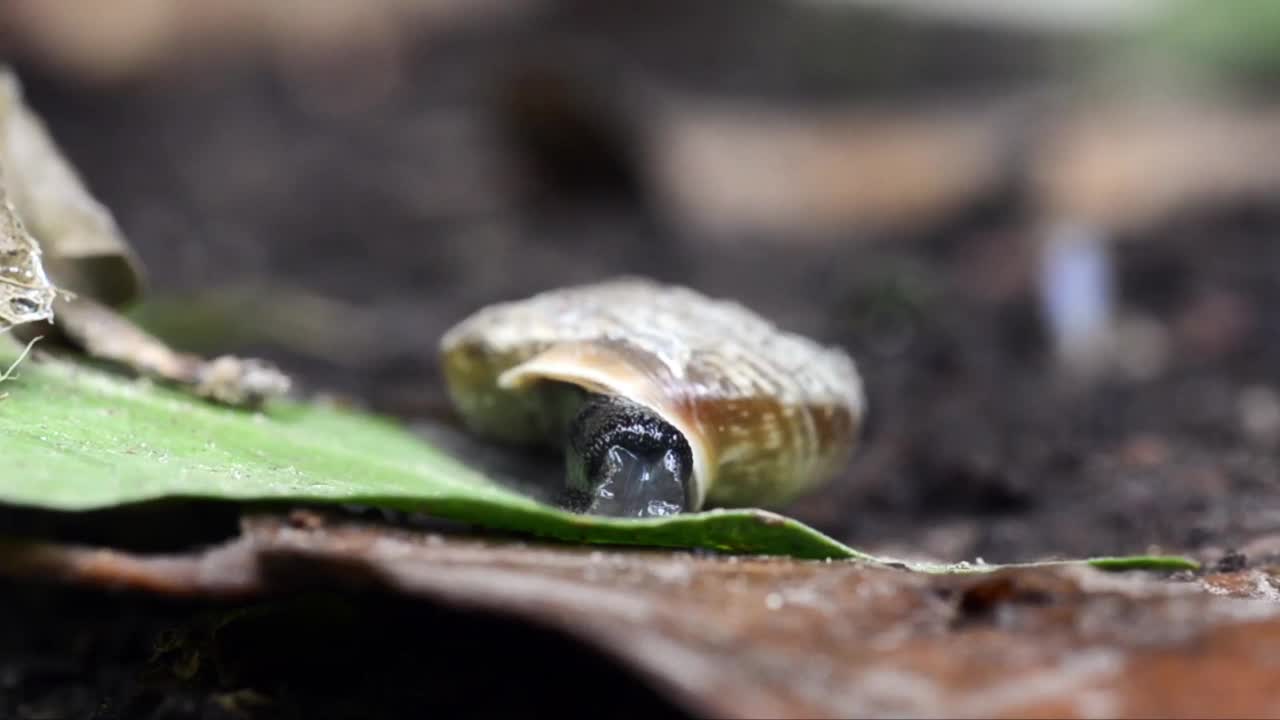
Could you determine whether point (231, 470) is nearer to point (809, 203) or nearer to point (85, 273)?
point (85, 273)

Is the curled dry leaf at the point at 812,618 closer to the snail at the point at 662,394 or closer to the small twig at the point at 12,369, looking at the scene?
Result: the small twig at the point at 12,369

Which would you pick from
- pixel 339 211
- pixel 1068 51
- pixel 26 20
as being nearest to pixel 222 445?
pixel 339 211

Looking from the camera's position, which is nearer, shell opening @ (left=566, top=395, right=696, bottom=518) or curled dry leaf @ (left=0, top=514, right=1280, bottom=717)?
curled dry leaf @ (left=0, top=514, right=1280, bottom=717)

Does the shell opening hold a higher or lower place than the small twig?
higher

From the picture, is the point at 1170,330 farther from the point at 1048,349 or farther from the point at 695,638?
the point at 695,638

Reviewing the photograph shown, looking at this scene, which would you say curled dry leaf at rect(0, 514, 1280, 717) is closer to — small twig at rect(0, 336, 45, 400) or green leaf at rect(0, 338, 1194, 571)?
green leaf at rect(0, 338, 1194, 571)

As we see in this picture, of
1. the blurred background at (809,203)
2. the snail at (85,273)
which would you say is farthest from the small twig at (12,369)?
the blurred background at (809,203)

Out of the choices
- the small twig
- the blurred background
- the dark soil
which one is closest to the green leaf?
the small twig
